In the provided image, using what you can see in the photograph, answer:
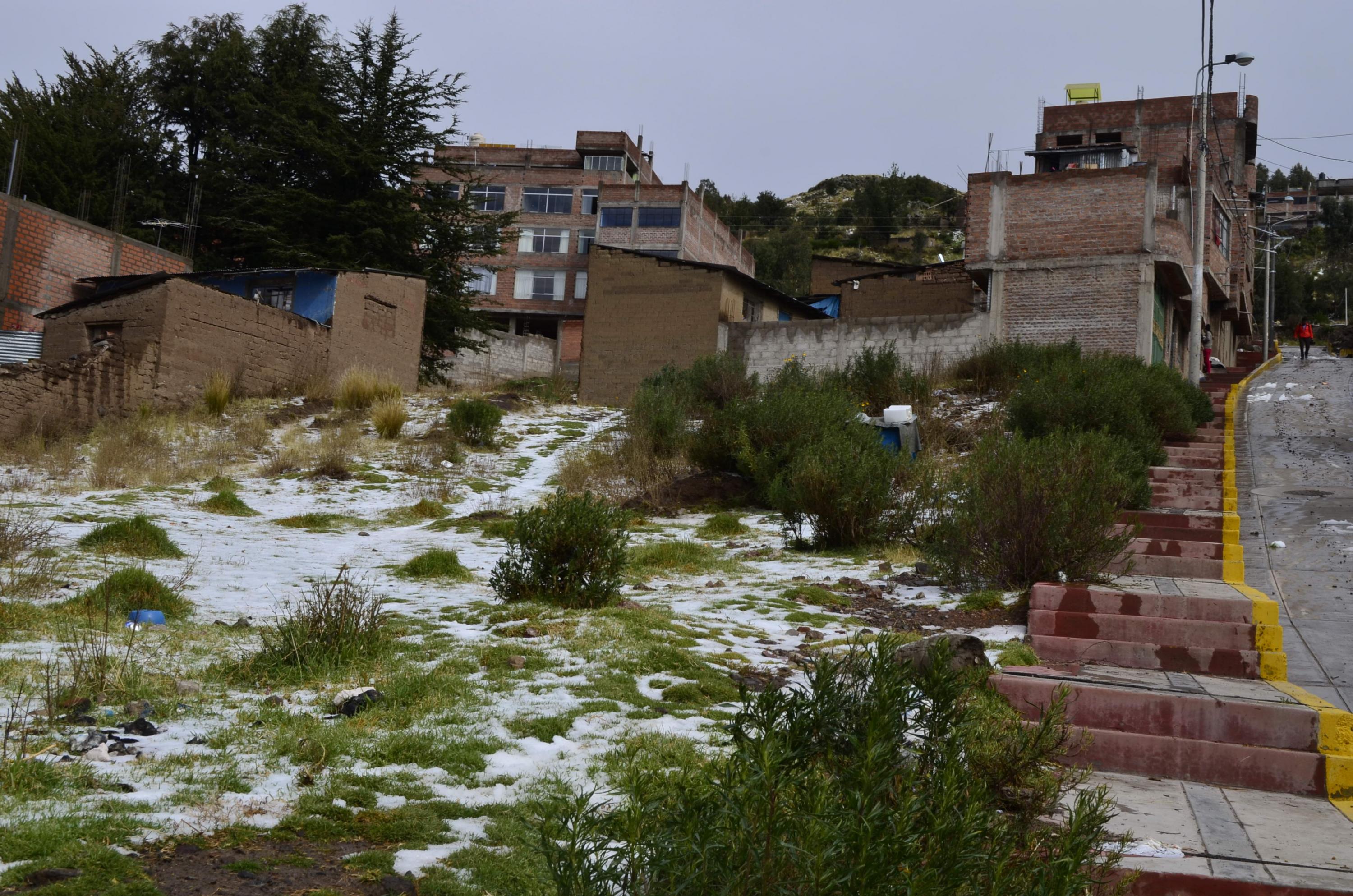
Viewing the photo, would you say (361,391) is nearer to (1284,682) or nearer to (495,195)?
(1284,682)

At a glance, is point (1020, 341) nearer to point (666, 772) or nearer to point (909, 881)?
point (666, 772)

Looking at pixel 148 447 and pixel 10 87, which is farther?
pixel 10 87

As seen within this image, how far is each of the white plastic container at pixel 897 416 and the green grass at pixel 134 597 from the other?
1069cm

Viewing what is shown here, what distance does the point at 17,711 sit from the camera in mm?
4668

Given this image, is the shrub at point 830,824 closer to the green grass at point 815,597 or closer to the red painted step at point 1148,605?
the red painted step at point 1148,605

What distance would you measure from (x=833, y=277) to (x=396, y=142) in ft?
57.7

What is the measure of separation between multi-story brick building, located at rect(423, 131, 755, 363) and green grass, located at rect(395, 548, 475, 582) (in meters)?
39.5

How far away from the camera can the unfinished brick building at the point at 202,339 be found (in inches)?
744

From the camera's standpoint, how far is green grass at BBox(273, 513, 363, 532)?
13.0m

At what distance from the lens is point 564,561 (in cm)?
840

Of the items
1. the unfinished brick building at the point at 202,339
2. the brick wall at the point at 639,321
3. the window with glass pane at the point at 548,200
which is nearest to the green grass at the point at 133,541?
the unfinished brick building at the point at 202,339

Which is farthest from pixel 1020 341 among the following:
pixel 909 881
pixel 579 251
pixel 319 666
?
pixel 579 251

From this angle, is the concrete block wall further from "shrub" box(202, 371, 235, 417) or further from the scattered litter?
the scattered litter

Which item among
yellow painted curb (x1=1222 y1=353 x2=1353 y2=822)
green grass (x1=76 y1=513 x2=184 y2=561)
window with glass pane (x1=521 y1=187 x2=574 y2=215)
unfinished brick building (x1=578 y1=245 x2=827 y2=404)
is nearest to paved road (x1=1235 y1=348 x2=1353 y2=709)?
yellow painted curb (x1=1222 y1=353 x2=1353 y2=822)
